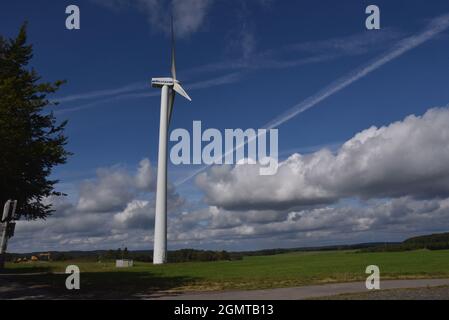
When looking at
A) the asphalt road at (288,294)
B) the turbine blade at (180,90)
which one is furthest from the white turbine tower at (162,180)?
the asphalt road at (288,294)

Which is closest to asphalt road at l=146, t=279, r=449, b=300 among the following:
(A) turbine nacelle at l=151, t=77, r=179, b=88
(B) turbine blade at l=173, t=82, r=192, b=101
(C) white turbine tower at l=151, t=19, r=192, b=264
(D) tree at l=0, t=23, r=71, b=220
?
(D) tree at l=0, t=23, r=71, b=220

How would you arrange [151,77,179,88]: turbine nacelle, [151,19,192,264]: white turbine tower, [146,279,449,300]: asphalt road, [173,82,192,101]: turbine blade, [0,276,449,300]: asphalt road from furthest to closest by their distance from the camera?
[151,77,179,88]: turbine nacelle, [173,82,192,101]: turbine blade, [151,19,192,264]: white turbine tower, [146,279,449,300]: asphalt road, [0,276,449,300]: asphalt road

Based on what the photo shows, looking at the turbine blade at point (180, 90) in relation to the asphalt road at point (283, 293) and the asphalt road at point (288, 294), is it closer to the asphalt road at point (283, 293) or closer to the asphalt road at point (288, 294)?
the asphalt road at point (288, 294)

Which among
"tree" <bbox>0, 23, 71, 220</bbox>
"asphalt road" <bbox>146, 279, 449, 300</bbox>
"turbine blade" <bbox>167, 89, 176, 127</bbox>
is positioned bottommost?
"asphalt road" <bbox>146, 279, 449, 300</bbox>

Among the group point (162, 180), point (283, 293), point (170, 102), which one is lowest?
point (283, 293)

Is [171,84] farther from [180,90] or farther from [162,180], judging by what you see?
[162,180]

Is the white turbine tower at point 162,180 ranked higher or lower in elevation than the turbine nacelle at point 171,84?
lower

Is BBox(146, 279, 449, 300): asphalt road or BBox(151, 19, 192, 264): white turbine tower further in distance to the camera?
BBox(151, 19, 192, 264): white turbine tower

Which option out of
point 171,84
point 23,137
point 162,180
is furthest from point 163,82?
point 23,137

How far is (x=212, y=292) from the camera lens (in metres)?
21.9

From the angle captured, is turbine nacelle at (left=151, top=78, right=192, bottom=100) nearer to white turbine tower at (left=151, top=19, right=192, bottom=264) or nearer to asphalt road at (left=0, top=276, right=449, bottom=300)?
white turbine tower at (left=151, top=19, right=192, bottom=264)

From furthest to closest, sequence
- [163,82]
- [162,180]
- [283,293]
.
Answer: [163,82] < [162,180] < [283,293]
